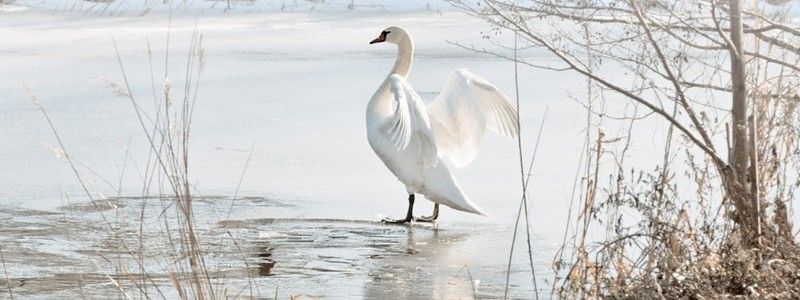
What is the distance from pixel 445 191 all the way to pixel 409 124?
385 mm

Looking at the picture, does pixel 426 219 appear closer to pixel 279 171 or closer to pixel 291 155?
pixel 279 171

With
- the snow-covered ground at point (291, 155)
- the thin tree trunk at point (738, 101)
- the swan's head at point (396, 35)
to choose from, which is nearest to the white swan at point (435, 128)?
the snow-covered ground at point (291, 155)

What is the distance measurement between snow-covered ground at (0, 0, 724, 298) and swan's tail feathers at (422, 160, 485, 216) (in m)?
0.12

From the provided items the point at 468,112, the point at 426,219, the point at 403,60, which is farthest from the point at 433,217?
the point at 403,60

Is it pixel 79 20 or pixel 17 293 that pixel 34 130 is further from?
pixel 79 20

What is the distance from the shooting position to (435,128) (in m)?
7.54

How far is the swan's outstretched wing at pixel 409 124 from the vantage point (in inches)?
268

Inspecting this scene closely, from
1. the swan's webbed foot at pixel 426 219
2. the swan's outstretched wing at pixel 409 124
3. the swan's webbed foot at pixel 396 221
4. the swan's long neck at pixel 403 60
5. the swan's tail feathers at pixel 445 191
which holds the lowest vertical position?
the swan's webbed foot at pixel 396 221

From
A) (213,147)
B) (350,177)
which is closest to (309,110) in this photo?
(213,147)

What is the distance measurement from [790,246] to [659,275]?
1.39 feet

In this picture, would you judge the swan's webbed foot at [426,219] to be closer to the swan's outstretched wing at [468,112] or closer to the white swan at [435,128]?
the white swan at [435,128]

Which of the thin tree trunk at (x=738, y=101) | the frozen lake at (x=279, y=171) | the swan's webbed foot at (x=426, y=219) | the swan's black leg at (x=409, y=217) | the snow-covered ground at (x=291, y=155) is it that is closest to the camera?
the thin tree trunk at (x=738, y=101)

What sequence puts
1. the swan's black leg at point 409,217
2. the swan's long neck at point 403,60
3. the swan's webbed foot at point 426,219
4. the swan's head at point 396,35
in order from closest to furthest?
the swan's black leg at point 409,217 < the swan's webbed foot at point 426,219 < the swan's long neck at point 403,60 < the swan's head at point 396,35

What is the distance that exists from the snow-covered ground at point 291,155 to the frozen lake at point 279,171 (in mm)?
17
